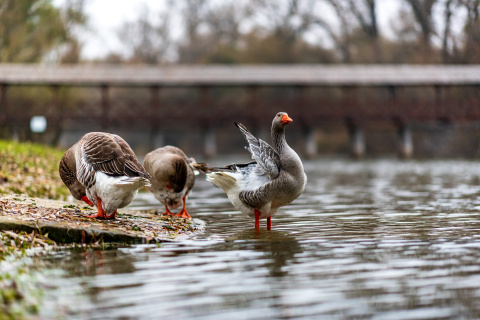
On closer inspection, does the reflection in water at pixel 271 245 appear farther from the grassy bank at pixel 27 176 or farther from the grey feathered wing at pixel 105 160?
the grassy bank at pixel 27 176

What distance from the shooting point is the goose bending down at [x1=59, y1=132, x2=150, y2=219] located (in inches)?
290

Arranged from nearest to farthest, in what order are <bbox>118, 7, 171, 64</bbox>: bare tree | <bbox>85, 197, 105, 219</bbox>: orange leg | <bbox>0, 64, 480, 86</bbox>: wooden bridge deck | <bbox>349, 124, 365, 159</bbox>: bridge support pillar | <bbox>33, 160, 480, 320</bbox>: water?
1. <bbox>33, 160, 480, 320</bbox>: water
2. <bbox>85, 197, 105, 219</bbox>: orange leg
3. <bbox>0, 64, 480, 86</bbox>: wooden bridge deck
4. <bbox>349, 124, 365, 159</bbox>: bridge support pillar
5. <bbox>118, 7, 171, 64</bbox>: bare tree

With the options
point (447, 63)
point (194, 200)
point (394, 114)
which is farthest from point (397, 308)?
point (447, 63)

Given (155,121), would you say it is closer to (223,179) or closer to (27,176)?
(27,176)

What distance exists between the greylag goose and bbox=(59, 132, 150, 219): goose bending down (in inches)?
53.1

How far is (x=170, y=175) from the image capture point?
31.2 ft

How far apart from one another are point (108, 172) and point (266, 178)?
1.79 m

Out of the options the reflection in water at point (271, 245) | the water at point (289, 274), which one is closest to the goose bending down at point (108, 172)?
the water at point (289, 274)

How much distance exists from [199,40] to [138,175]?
169 ft

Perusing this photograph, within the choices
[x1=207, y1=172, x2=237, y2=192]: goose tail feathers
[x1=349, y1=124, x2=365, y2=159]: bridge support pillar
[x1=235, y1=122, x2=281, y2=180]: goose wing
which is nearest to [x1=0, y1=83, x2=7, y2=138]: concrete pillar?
[x1=349, y1=124, x2=365, y2=159]: bridge support pillar

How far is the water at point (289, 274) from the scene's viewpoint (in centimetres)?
432

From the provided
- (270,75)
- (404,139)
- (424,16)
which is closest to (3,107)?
(270,75)

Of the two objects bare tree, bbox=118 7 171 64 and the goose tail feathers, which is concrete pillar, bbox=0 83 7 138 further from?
the goose tail feathers

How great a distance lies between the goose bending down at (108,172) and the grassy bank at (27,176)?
315 cm
